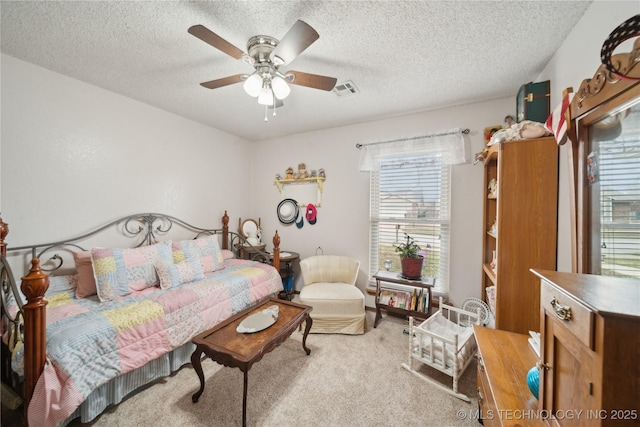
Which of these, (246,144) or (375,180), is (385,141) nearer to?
(375,180)

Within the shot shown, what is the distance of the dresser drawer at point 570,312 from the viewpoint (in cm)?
59

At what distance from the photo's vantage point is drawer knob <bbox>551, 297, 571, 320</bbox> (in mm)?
686

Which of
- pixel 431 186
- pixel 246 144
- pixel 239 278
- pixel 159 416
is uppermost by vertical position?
pixel 246 144

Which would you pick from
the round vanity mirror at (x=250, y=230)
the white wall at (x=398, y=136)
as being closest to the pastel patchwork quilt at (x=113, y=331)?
the round vanity mirror at (x=250, y=230)

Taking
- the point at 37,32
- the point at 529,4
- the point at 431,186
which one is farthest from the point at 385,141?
the point at 37,32

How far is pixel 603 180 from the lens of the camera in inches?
39.0

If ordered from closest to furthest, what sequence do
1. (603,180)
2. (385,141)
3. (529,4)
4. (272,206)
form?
(603,180)
(529,4)
(385,141)
(272,206)

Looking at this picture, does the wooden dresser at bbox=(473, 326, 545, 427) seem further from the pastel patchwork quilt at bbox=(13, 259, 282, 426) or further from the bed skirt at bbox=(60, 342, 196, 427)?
the bed skirt at bbox=(60, 342, 196, 427)

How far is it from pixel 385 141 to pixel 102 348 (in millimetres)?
3224

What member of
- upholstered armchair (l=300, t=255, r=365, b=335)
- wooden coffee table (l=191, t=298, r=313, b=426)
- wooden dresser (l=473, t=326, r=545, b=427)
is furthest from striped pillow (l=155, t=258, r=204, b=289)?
wooden dresser (l=473, t=326, r=545, b=427)

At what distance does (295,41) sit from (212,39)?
1.52 feet

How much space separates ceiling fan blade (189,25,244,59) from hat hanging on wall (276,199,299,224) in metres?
2.38

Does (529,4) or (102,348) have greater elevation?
(529,4)

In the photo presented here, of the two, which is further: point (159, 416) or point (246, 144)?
point (246, 144)
